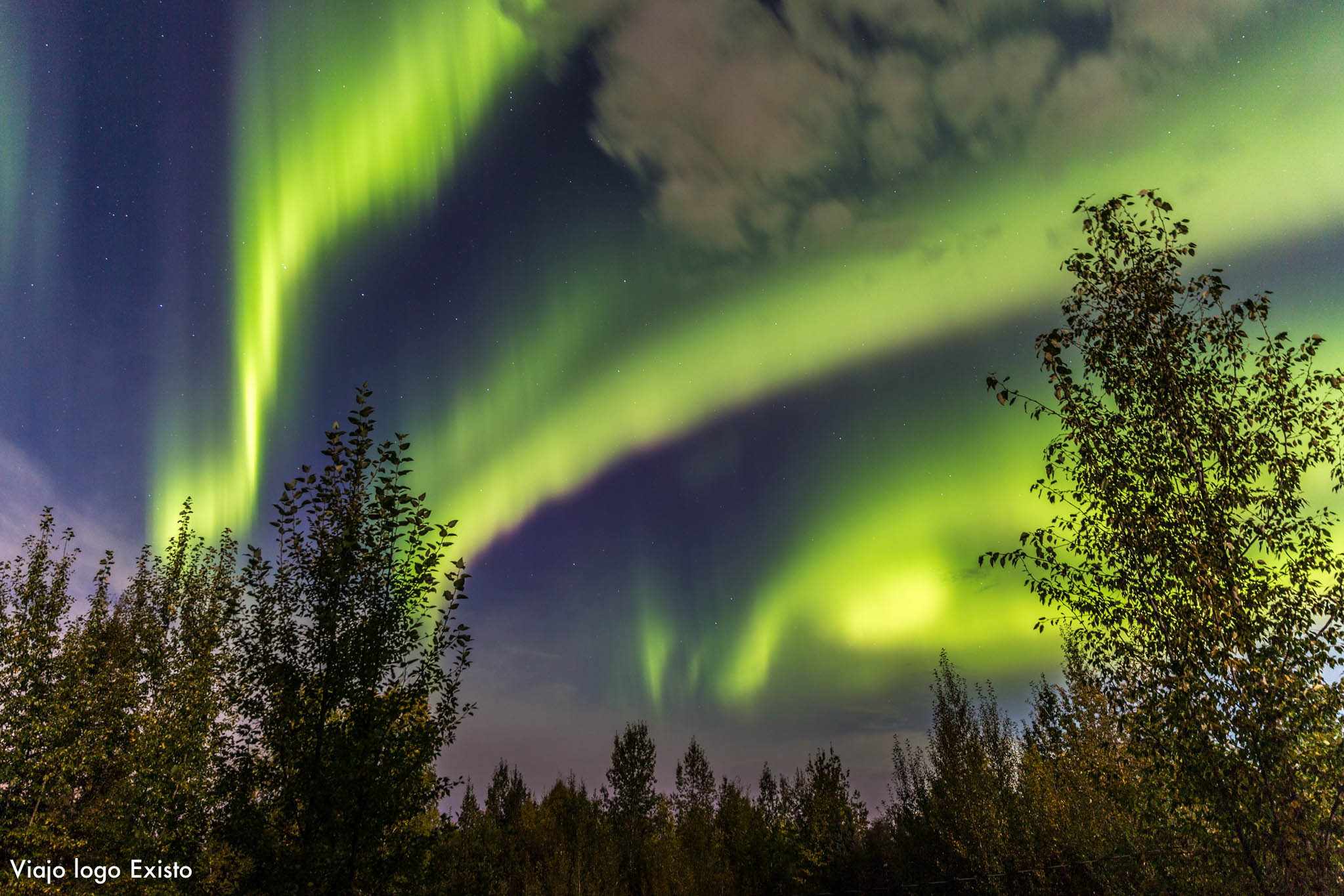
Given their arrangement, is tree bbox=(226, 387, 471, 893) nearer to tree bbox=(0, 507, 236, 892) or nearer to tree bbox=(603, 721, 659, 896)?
tree bbox=(0, 507, 236, 892)

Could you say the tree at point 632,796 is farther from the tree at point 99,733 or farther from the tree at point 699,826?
the tree at point 99,733

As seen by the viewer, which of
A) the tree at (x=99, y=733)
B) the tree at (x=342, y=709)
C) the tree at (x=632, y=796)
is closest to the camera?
the tree at (x=342, y=709)

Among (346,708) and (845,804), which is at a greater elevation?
(346,708)

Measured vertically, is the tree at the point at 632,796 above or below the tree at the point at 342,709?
below

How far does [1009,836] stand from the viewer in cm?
3272

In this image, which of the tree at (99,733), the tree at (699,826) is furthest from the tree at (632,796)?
the tree at (99,733)

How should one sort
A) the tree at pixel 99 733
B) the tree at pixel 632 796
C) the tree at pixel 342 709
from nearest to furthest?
the tree at pixel 342 709 → the tree at pixel 99 733 → the tree at pixel 632 796

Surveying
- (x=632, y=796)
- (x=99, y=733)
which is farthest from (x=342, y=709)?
(x=632, y=796)

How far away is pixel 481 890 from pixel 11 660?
24.4 metres

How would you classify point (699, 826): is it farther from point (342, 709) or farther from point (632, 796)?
point (342, 709)

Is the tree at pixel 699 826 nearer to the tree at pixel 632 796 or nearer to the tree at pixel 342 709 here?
the tree at pixel 632 796

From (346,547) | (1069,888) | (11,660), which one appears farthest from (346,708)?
(1069,888)

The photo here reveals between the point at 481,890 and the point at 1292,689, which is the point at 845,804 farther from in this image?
the point at 1292,689

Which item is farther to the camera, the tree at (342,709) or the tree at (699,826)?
the tree at (699,826)
